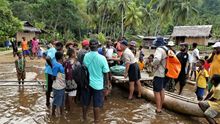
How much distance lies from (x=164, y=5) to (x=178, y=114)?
3857cm

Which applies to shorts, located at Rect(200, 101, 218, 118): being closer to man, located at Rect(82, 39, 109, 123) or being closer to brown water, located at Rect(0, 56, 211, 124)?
brown water, located at Rect(0, 56, 211, 124)

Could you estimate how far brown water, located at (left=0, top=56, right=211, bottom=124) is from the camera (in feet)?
21.2

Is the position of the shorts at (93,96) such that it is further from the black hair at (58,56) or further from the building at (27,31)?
the building at (27,31)

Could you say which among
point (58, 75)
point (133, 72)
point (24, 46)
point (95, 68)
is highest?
point (24, 46)

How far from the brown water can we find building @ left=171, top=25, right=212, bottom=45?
34318mm

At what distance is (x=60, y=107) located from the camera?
6.66 meters

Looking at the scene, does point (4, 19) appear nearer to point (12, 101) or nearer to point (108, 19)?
point (12, 101)

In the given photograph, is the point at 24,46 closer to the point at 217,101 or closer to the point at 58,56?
the point at 58,56

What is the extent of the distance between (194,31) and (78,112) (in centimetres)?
3718

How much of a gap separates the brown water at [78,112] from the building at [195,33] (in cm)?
3432

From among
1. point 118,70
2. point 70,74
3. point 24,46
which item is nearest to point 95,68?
point 70,74

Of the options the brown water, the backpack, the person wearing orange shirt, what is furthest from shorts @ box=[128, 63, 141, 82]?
the person wearing orange shirt

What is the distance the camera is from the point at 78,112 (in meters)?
7.13

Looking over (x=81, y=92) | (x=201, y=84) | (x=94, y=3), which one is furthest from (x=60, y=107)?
(x=94, y=3)
